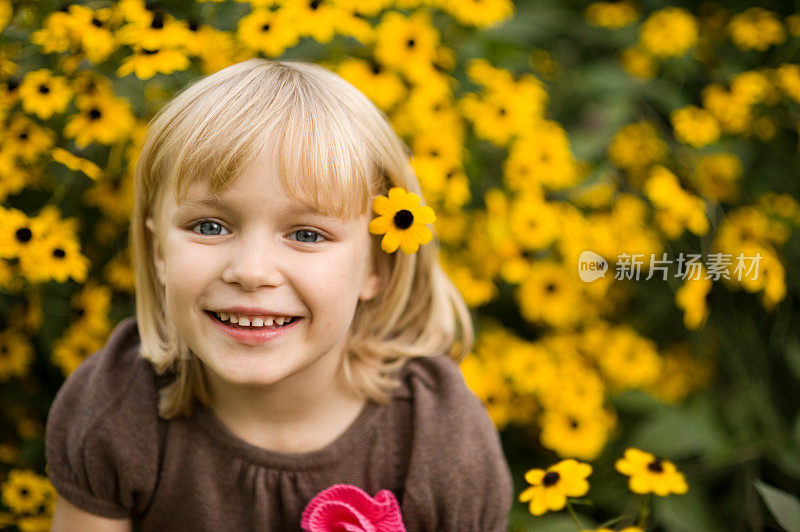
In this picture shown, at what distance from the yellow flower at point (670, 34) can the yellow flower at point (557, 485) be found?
1.09 meters

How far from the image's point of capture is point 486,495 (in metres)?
1.03

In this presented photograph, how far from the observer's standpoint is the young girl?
0.85 m

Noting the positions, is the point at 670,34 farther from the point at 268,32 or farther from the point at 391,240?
the point at 391,240

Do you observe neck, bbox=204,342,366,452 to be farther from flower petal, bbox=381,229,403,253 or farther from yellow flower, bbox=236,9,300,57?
yellow flower, bbox=236,9,300,57

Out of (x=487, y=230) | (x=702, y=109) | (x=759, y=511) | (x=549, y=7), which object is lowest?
(x=759, y=511)

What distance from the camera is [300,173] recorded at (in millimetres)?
837

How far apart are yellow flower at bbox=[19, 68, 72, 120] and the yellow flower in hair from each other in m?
0.56

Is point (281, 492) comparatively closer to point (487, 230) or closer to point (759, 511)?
point (487, 230)

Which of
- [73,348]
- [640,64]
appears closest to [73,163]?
[73,348]

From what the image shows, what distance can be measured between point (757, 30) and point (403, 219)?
4.07ft

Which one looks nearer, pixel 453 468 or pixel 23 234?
pixel 453 468

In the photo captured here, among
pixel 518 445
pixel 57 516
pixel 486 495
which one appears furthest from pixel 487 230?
pixel 57 516

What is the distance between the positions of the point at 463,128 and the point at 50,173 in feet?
2.46

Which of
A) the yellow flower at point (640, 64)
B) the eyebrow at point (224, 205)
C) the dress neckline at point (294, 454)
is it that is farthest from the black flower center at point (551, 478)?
the yellow flower at point (640, 64)
